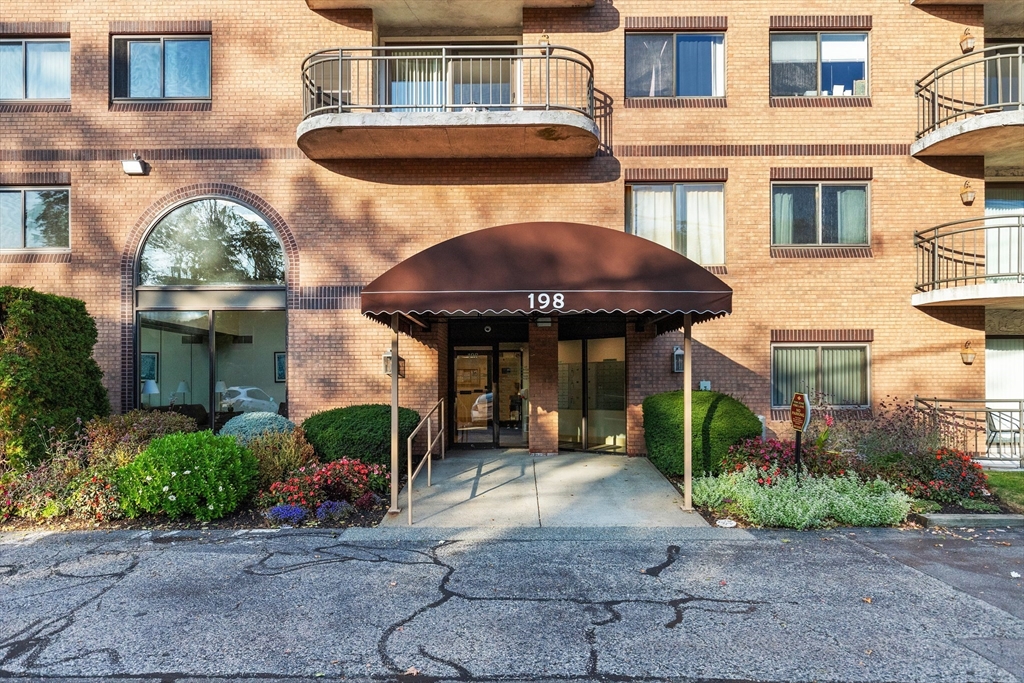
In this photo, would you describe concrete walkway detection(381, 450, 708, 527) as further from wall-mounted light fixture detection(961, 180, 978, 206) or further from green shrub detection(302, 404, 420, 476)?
wall-mounted light fixture detection(961, 180, 978, 206)

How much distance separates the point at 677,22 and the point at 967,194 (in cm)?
687

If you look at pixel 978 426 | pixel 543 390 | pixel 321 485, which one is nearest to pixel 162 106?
pixel 321 485

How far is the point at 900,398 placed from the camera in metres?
11.2

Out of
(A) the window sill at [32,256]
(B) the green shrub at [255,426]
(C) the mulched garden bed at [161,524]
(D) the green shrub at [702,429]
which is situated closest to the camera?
(C) the mulched garden bed at [161,524]

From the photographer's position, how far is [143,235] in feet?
37.2

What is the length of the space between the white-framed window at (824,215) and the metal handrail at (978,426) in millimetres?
3684

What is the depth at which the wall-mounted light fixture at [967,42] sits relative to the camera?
11219 millimetres

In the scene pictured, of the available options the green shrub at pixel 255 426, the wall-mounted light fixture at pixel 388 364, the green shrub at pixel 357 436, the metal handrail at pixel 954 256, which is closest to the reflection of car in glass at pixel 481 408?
the wall-mounted light fixture at pixel 388 364

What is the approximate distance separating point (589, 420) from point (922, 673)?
331 inches

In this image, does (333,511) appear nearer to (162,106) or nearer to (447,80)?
(447,80)

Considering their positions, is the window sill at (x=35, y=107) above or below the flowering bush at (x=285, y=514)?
above

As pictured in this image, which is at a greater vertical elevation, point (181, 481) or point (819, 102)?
point (819, 102)

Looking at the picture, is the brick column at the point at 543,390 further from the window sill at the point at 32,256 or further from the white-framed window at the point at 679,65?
the window sill at the point at 32,256

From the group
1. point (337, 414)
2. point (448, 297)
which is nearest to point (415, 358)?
point (337, 414)
